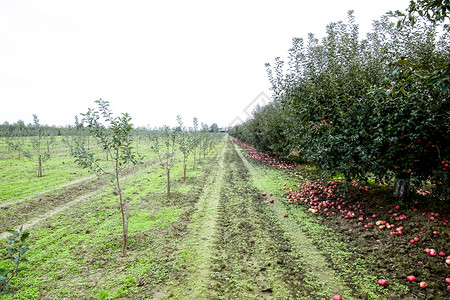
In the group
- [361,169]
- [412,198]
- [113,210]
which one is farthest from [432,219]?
[113,210]

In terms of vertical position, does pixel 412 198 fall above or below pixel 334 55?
below

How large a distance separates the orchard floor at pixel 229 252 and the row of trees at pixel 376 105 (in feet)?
4.27

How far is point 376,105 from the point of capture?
218 inches

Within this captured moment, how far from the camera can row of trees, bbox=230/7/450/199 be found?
494cm

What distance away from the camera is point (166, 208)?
7633 millimetres

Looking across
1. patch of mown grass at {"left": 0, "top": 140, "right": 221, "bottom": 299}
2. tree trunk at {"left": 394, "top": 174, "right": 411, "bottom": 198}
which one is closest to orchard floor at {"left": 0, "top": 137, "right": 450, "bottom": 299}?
patch of mown grass at {"left": 0, "top": 140, "right": 221, "bottom": 299}

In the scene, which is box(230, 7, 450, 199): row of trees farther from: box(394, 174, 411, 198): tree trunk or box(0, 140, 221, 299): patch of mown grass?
box(0, 140, 221, 299): patch of mown grass

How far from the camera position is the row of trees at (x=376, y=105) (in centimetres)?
494

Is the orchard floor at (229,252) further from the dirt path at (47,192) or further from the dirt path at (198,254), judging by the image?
the dirt path at (47,192)

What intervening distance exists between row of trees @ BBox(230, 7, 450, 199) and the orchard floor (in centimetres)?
130

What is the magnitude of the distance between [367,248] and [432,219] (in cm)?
167

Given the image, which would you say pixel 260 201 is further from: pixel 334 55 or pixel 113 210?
pixel 334 55

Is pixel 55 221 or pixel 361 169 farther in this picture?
pixel 55 221

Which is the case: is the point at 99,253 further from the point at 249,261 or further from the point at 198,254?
the point at 249,261
